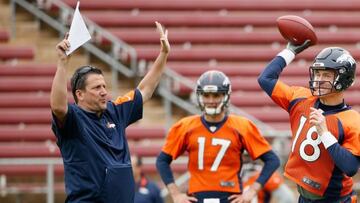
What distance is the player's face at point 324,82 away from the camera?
595 centimetres

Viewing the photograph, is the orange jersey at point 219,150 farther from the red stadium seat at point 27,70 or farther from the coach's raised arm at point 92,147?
the red stadium seat at point 27,70

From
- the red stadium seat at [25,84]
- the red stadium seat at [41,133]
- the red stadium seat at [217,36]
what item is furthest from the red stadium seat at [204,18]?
the red stadium seat at [41,133]

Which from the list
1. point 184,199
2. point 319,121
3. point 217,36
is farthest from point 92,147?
point 217,36

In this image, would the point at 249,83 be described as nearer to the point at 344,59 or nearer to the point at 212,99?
the point at 212,99

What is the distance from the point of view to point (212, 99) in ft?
25.0

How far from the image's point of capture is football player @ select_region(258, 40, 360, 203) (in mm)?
5949

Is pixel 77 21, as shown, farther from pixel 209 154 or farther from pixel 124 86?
pixel 124 86

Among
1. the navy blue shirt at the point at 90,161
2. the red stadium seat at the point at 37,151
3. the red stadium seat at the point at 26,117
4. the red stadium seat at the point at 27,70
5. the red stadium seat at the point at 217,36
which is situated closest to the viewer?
the navy blue shirt at the point at 90,161

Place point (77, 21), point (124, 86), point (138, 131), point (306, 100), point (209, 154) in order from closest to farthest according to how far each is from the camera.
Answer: point (77, 21)
point (306, 100)
point (209, 154)
point (138, 131)
point (124, 86)

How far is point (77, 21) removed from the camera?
5613mm

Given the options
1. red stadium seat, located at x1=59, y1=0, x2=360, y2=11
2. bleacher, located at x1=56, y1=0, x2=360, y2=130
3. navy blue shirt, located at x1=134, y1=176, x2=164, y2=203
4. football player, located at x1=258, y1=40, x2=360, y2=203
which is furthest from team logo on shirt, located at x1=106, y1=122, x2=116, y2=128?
red stadium seat, located at x1=59, y1=0, x2=360, y2=11

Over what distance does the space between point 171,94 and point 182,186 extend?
1.97 meters

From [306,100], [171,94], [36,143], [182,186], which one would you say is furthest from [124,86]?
[306,100]

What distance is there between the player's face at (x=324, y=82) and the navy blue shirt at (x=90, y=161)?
134cm
